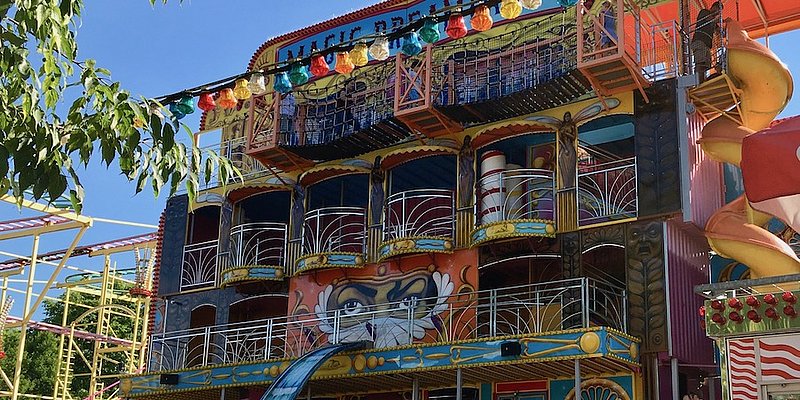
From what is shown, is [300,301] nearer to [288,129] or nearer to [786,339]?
[288,129]

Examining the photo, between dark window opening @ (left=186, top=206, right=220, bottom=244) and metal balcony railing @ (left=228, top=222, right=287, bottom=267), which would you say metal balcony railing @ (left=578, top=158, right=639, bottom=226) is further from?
dark window opening @ (left=186, top=206, right=220, bottom=244)

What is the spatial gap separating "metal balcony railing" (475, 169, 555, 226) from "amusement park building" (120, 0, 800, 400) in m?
0.06

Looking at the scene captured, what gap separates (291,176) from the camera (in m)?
25.0

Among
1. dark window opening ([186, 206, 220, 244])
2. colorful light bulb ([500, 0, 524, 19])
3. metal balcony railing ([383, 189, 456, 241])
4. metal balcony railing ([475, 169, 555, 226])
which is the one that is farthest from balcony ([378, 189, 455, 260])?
colorful light bulb ([500, 0, 524, 19])

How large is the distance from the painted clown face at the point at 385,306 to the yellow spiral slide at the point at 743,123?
230 inches

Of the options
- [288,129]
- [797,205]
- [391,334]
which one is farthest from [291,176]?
[797,205]

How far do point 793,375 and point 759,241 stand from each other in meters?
5.03

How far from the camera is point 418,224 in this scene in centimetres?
2391

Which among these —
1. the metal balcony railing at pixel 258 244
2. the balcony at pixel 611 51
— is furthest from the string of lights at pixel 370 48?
the metal balcony railing at pixel 258 244

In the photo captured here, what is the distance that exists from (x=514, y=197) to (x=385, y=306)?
12.1 feet

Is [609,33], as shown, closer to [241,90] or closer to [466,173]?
[466,173]

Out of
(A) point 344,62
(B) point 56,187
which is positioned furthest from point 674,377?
(B) point 56,187

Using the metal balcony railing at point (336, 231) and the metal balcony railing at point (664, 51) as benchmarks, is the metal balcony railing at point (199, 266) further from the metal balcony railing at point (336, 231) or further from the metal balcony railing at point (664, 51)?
the metal balcony railing at point (664, 51)

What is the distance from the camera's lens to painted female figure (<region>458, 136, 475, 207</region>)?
21938 mm
